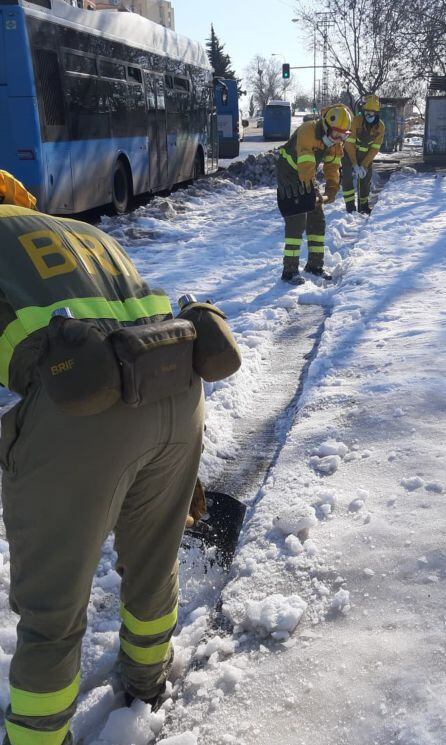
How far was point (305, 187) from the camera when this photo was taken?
710cm

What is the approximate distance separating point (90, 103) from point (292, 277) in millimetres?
5075

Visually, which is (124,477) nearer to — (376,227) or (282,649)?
(282,649)

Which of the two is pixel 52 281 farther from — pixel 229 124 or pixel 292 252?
pixel 229 124

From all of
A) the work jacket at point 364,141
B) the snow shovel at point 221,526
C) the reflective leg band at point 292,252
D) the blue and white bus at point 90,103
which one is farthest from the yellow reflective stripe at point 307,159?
the work jacket at point 364,141

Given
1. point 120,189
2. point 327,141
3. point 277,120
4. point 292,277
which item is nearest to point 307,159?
point 327,141

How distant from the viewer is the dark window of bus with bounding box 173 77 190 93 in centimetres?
1491

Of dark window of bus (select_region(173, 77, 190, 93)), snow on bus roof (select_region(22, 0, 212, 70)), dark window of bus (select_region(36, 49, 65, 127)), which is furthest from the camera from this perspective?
dark window of bus (select_region(173, 77, 190, 93))

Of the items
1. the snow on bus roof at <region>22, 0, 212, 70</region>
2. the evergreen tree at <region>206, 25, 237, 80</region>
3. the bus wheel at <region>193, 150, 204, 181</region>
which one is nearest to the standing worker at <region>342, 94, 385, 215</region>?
the snow on bus roof at <region>22, 0, 212, 70</region>

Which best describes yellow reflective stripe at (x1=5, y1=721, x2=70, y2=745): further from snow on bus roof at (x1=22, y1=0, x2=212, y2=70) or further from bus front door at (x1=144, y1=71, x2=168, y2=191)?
bus front door at (x1=144, y1=71, x2=168, y2=191)

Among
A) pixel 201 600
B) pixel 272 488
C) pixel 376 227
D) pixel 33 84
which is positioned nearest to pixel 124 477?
pixel 201 600

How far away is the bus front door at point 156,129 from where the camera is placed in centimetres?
1323

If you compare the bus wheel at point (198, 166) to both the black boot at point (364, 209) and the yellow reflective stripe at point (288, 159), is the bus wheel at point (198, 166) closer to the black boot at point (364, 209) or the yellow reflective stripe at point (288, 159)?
the black boot at point (364, 209)

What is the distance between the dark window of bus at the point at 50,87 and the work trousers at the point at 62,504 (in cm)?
824

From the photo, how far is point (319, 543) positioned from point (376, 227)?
8505 millimetres
